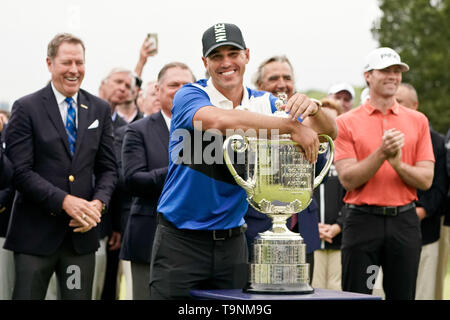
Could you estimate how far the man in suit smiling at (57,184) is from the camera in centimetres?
562

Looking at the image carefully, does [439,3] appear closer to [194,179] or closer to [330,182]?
[330,182]

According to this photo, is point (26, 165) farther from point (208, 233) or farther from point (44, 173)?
point (208, 233)

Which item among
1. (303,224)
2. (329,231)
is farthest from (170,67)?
(329,231)

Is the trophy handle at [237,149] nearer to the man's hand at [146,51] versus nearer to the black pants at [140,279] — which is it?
the black pants at [140,279]

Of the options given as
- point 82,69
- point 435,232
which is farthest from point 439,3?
point 82,69

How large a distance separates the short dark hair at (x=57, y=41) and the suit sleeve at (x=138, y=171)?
2.71 ft

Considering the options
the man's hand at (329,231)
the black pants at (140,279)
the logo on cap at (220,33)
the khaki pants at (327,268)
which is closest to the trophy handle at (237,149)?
the logo on cap at (220,33)

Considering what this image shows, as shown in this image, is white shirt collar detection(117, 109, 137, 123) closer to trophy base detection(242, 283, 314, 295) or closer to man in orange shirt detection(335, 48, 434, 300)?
man in orange shirt detection(335, 48, 434, 300)

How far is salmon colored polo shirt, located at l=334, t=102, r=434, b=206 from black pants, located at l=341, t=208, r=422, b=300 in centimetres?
13

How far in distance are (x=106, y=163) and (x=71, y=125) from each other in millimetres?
427
